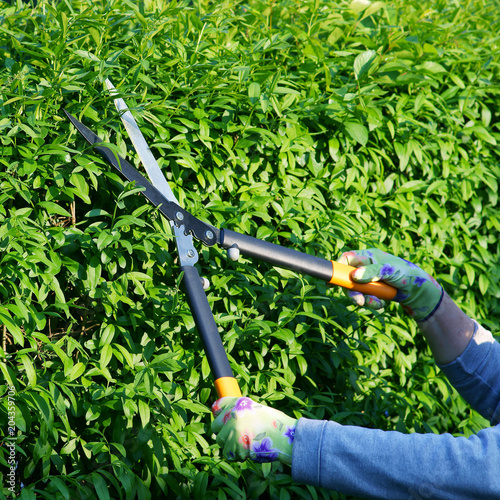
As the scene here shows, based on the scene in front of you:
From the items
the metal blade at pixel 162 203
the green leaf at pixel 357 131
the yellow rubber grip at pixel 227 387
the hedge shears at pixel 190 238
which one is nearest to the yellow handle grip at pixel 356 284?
the hedge shears at pixel 190 238

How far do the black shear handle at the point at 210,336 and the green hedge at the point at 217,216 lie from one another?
22cm

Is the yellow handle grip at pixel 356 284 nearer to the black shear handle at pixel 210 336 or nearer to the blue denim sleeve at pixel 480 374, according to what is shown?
the blue denim sleeve at pixel 480 374

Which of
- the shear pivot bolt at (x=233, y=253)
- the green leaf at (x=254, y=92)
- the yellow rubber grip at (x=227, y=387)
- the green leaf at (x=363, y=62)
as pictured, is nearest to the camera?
the yellow rubber grip at (x=227, y=387)

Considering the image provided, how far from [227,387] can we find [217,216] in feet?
2.69

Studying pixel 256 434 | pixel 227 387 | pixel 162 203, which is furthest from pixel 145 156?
pixel 256 434

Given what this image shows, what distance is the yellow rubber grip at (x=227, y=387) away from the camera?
1651 millimetres

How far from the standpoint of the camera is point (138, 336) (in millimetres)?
2156

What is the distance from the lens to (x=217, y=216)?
2.26 metres

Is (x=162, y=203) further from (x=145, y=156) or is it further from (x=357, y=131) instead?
(x=357, y=131)

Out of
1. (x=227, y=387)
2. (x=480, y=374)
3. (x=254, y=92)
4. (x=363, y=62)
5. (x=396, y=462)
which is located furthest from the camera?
(x=363, y=62)

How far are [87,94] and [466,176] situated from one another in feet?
6.48

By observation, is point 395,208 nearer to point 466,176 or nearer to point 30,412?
point 466,176

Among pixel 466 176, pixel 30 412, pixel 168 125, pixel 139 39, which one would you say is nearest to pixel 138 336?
pixel 30 412

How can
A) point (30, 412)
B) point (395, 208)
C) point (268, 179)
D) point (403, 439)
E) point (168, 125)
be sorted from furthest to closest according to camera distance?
point (395, 208) → point (268, 179) → point (168, 125) → point (30, 412) → point (403, 439)
